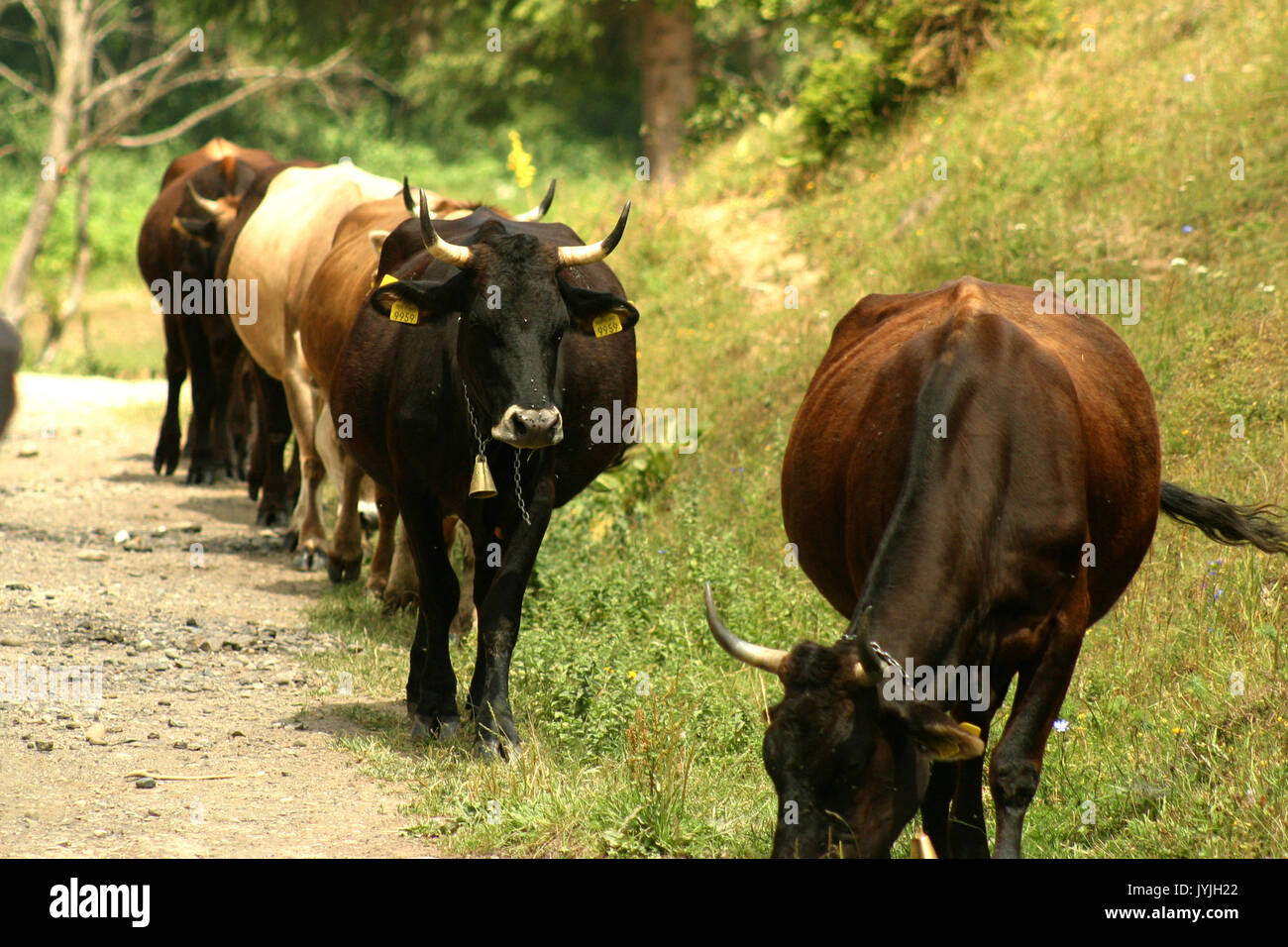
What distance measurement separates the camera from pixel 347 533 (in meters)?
9.09

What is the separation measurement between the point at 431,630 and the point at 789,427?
13.9 ft

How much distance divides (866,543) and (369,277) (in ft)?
12.8

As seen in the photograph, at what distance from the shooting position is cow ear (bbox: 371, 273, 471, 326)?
20.0 feet

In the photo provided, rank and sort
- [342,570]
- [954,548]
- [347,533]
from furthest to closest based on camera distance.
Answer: [342,570] → [347,533] → [954,548]

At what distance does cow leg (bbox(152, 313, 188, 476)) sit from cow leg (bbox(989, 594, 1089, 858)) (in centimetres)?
1004

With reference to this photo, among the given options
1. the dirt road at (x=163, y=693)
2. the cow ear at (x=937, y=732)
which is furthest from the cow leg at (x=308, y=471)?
the cow ear at (x=937, y=732)

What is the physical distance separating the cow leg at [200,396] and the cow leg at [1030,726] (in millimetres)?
9610

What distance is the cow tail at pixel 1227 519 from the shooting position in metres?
5.67

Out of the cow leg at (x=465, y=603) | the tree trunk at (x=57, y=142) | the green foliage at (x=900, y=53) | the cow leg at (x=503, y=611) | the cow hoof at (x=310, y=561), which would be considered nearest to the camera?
the cow leg at (x=503, y=611)

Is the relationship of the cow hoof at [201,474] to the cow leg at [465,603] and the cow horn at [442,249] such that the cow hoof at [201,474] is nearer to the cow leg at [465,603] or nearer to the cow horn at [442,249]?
the cow leg at [465,603]

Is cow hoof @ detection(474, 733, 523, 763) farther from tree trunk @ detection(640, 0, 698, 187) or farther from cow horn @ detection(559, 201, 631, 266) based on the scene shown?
tree trunk @ detection(640, 0, 698, 187)

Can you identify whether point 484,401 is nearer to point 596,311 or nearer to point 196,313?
point 596,311
